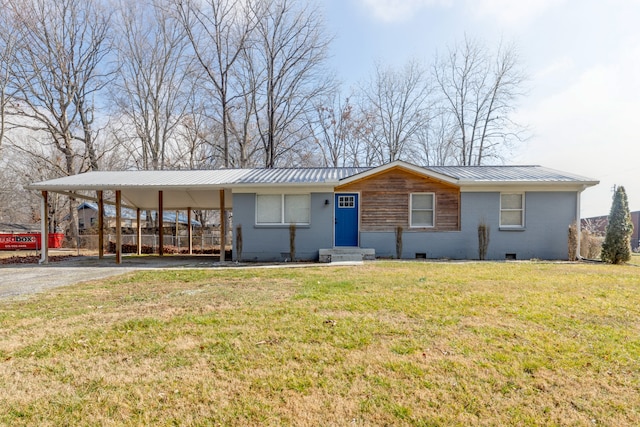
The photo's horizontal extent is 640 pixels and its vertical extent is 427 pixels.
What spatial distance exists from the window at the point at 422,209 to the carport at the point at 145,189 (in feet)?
22.2

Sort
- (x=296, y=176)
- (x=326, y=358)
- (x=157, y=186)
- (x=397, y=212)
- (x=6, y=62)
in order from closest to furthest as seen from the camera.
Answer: (x=326, y=358) → (x=157, y=186) → (x=397, y=212) → (x=296, y=176) → (x=6, y=62)

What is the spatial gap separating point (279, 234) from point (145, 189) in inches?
219

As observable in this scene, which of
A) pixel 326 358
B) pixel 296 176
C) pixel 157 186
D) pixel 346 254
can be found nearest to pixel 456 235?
pixel 346 254

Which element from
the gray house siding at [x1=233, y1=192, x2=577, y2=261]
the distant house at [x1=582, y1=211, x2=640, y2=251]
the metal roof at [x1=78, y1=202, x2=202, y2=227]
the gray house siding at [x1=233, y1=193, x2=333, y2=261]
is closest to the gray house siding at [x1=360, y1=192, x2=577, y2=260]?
the gray house siding at [x1=233, y1=192, x2=577, y2=261]

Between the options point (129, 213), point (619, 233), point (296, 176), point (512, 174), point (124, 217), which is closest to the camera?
point (619, 233)

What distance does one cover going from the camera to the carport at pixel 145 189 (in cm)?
1132

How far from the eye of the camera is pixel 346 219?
12.1 meters

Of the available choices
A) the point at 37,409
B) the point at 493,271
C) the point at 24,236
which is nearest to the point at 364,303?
the point at 37,409

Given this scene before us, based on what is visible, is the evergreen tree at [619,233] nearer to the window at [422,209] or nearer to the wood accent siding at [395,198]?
the wood accent siding at [395,198]

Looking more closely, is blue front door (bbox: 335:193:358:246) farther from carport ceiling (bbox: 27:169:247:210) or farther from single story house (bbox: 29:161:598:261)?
carport ceiling (bbox: 27:169:247:210)

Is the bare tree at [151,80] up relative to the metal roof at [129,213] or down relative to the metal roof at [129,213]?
up

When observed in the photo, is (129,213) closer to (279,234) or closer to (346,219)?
(279,234)

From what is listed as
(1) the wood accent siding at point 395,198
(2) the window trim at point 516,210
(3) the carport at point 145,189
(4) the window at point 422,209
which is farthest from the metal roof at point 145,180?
(2) the window trim at point 516,210

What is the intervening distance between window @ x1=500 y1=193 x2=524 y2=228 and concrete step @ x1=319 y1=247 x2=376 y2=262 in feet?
16.5
